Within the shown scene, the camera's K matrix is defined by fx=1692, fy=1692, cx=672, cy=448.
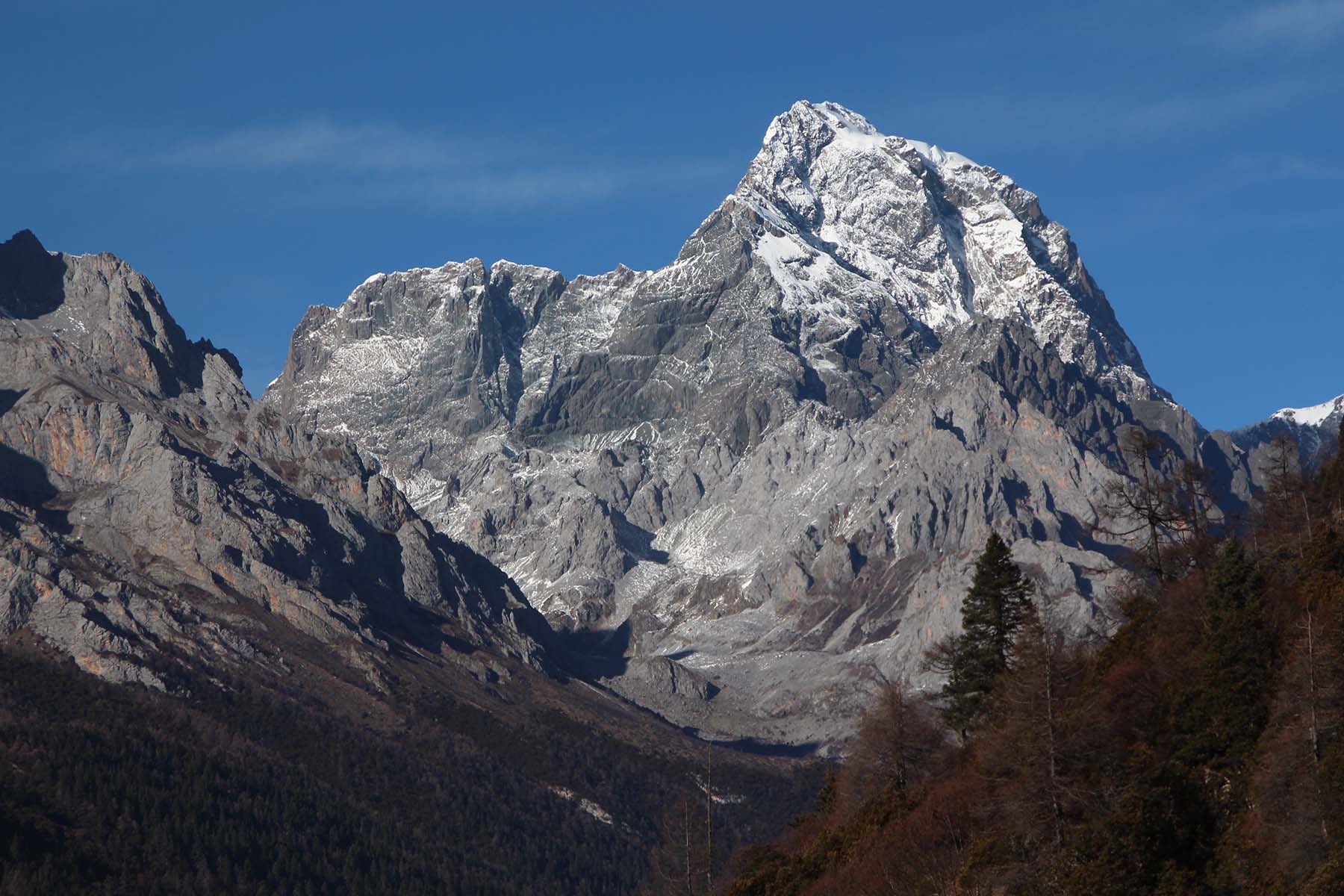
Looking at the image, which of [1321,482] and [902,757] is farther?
[1321,482]

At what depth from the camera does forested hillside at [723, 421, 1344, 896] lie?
203ft

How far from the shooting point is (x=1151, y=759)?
68438 mm

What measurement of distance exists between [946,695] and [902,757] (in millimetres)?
4885

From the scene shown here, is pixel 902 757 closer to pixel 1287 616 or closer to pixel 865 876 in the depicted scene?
pixel 865 876

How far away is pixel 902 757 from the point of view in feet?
317

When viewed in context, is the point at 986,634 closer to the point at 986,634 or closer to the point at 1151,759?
the point at 986,634

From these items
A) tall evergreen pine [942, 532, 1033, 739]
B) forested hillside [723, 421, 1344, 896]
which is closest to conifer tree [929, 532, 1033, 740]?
tall evergreen pine [942, 532, 1033, 739]

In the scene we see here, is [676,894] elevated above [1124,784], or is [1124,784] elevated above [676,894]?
[1124,784]

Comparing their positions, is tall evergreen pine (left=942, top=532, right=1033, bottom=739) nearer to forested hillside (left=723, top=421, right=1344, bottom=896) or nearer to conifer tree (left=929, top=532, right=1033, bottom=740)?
conifer tree (left=929, top=532, right=1033, bottom=740)

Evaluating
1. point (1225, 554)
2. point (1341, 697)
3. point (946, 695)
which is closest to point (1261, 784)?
point (1341, 697)

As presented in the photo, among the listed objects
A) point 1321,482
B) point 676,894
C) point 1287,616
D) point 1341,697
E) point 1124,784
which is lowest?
point 676,894

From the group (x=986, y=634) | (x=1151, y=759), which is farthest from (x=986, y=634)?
(x=1151, y=759)

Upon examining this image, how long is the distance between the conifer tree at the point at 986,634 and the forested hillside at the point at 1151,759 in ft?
0.65

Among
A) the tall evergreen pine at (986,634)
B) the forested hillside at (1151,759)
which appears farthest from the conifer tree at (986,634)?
the forested hillside at (1151,759)
